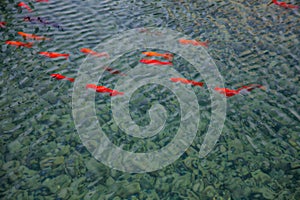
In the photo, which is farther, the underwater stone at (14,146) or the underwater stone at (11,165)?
the underwater stone at (14,146)

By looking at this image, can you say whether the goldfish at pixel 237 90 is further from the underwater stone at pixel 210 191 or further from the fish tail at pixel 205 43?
the underwater stone at pixel 210 191

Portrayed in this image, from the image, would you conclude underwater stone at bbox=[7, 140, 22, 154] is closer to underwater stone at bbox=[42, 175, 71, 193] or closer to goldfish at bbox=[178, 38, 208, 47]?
underwater stone at bbox=[42, 175, 71, 193]

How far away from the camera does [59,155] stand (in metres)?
5.98

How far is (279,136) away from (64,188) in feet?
16.0

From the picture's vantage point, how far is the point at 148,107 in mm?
7250

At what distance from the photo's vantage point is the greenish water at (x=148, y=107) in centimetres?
555

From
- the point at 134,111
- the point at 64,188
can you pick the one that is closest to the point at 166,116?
the point at 134,111

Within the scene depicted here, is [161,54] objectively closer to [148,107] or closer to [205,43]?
[205,43]

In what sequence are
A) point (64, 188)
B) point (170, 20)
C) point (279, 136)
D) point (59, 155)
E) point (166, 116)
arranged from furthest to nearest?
point (170, 20) < point (166, 116) < point (279, 136) < point (59, 155) < point (64, 188)

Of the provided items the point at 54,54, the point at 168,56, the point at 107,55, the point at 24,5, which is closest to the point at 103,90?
the point at 107,55

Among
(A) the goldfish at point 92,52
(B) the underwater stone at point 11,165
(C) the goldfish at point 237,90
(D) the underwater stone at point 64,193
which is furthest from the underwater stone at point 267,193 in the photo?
(A) the goldfish at point 92,52

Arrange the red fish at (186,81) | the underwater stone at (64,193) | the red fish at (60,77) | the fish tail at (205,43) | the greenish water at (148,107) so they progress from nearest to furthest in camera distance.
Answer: the underwater stone at (64,193)
the greenish water at (148,107)
the red fish at (60,77)
the red fish at (186,81)
the fish tail at (205,43)

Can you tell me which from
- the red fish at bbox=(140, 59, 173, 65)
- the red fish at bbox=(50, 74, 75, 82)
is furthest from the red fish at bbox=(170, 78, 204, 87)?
the red fish at bbox=(50, 74, 75, 82)

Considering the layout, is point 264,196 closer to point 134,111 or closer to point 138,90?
point 134,111
